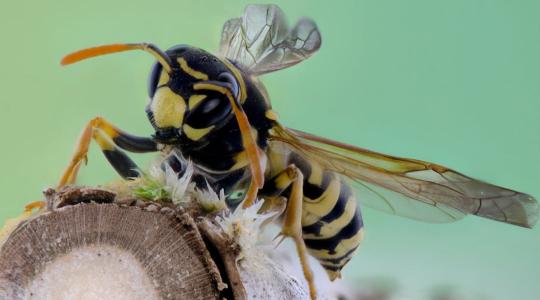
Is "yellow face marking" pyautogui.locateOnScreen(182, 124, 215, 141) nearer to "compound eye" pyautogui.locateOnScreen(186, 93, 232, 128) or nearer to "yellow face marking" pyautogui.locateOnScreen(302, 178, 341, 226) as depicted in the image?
"compound eye" pyautogui.locateOnScreen(186, 93, 232, 128)

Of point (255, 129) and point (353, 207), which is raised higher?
point (255, 129)

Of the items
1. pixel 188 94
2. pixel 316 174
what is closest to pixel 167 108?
pixel 188 94

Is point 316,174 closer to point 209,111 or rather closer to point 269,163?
point 269,163

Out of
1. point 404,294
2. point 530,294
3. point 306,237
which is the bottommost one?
point 530,294

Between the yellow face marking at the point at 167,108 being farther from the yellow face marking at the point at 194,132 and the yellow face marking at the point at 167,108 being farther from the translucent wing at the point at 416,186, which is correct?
the translucent wing at the point at 416,186

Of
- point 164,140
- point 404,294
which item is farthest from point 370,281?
point 164,140

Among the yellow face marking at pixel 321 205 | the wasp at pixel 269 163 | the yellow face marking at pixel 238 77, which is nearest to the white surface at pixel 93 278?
the wasp at pixel 269 163

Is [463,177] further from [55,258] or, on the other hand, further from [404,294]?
[55,258]
